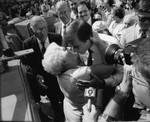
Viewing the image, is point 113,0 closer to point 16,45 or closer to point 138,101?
point 16,45

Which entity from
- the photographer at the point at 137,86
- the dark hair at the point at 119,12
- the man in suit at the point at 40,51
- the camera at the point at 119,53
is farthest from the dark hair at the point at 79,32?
the dark hair at the point at 119,12

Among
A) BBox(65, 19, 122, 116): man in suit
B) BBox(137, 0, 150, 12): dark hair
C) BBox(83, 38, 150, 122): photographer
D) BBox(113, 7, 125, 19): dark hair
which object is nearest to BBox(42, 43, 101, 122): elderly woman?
BBox(65, 19, 122, 116): man in suit

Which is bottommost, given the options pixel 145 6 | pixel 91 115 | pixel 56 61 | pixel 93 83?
pixel 91 115

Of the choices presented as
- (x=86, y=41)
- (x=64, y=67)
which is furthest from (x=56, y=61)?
(x=86, y=41)

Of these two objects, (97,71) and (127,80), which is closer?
(127,80)

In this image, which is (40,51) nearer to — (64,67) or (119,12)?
(64,67)

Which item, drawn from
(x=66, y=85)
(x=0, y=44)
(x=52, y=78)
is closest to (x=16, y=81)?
(x=0, y=44)

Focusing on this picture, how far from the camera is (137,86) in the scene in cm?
108

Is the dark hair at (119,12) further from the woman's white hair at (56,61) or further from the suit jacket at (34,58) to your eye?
the woman's white hair at (56,61)

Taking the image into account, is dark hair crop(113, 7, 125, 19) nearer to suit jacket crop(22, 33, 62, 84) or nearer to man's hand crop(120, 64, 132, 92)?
suit jacket crop(22, 33, 62, 84)

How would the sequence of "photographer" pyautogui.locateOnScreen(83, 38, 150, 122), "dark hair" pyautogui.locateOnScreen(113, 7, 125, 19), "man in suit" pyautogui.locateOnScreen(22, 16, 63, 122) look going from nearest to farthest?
"photographer" pyautogui.locateOnScreen(83, 38, 150, 122) → "man in suit" pyautogui.locateOnScreen(22, 16, 63, 122) → "dark hair" pyautogui.locateOnScreen(113, 7, 125, 19)

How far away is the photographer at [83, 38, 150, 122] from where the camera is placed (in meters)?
1.03

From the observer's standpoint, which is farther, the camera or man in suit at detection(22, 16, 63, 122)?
man in suit at detection(22, 16, 63, 122)

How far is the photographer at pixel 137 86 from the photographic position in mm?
1030
